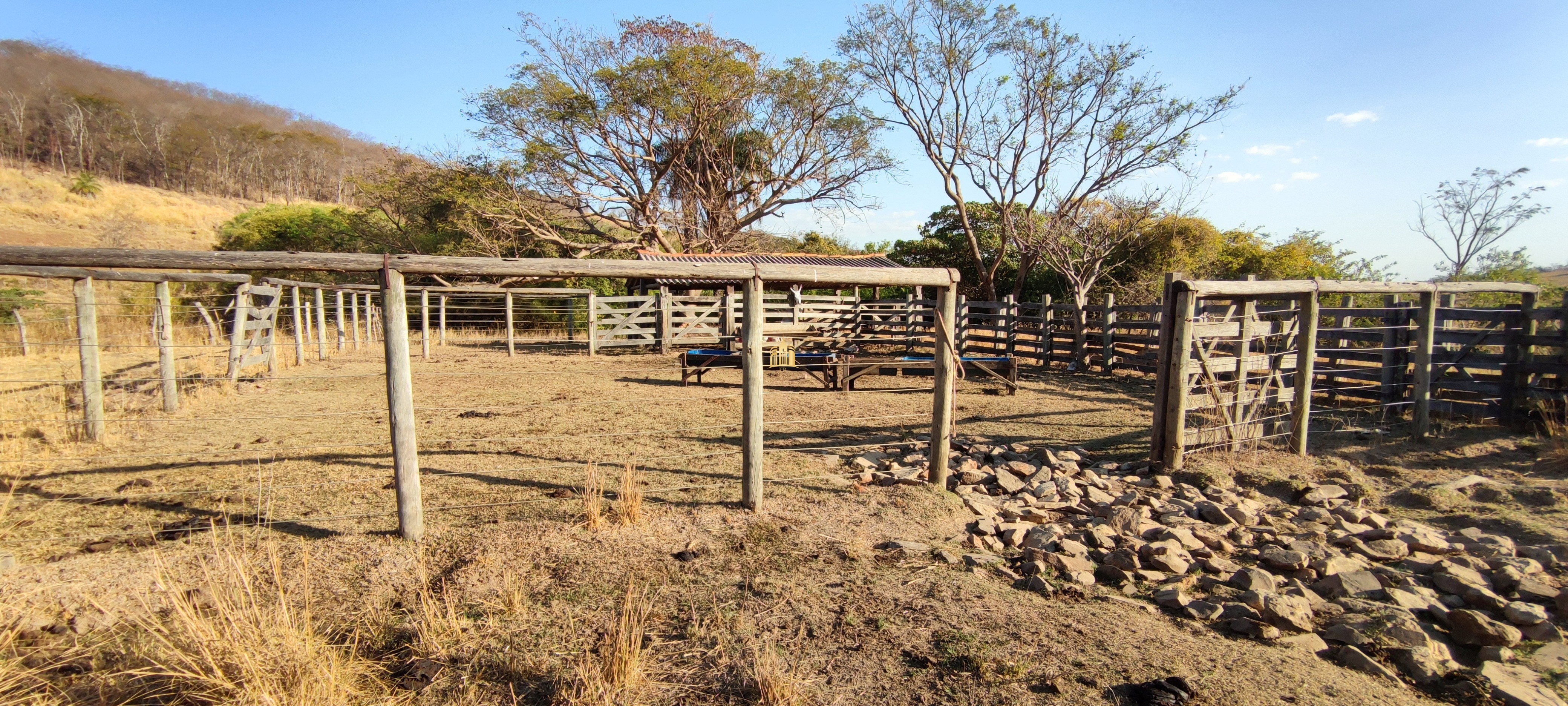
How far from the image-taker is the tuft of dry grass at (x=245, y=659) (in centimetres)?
234

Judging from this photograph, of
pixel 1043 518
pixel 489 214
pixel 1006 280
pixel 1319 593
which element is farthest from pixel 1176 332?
pixel 489 214

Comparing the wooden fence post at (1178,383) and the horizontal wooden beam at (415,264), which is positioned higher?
the horizontal wooden beam at (415,264)

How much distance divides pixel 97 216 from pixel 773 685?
4482 cm

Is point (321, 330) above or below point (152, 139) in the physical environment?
below

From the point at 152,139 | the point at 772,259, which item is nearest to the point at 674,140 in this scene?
the point at 772,259

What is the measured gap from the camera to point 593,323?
16.9 meters

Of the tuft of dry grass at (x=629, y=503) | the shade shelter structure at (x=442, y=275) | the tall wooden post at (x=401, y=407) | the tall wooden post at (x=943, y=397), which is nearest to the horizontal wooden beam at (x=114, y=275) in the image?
the shade shelter structure at (x=442, y=275)

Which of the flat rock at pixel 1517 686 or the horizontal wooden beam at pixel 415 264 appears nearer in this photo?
the flat rock at pixel 1517 686

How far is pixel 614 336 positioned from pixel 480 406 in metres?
8.91

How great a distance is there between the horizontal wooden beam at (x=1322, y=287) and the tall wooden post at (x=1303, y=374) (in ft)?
0.69

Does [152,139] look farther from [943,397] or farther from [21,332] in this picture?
[943,397]

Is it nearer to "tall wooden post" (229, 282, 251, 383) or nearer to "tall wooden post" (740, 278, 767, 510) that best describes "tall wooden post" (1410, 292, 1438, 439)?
"tall wooden post" (740, 278, 767, 510)

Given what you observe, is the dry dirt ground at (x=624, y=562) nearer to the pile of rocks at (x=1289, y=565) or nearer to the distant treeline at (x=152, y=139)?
the pile of rocks at (x=1289, y=565)

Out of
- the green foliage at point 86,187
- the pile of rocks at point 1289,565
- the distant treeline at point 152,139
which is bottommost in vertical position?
the pile of rocks at point 1289,565
